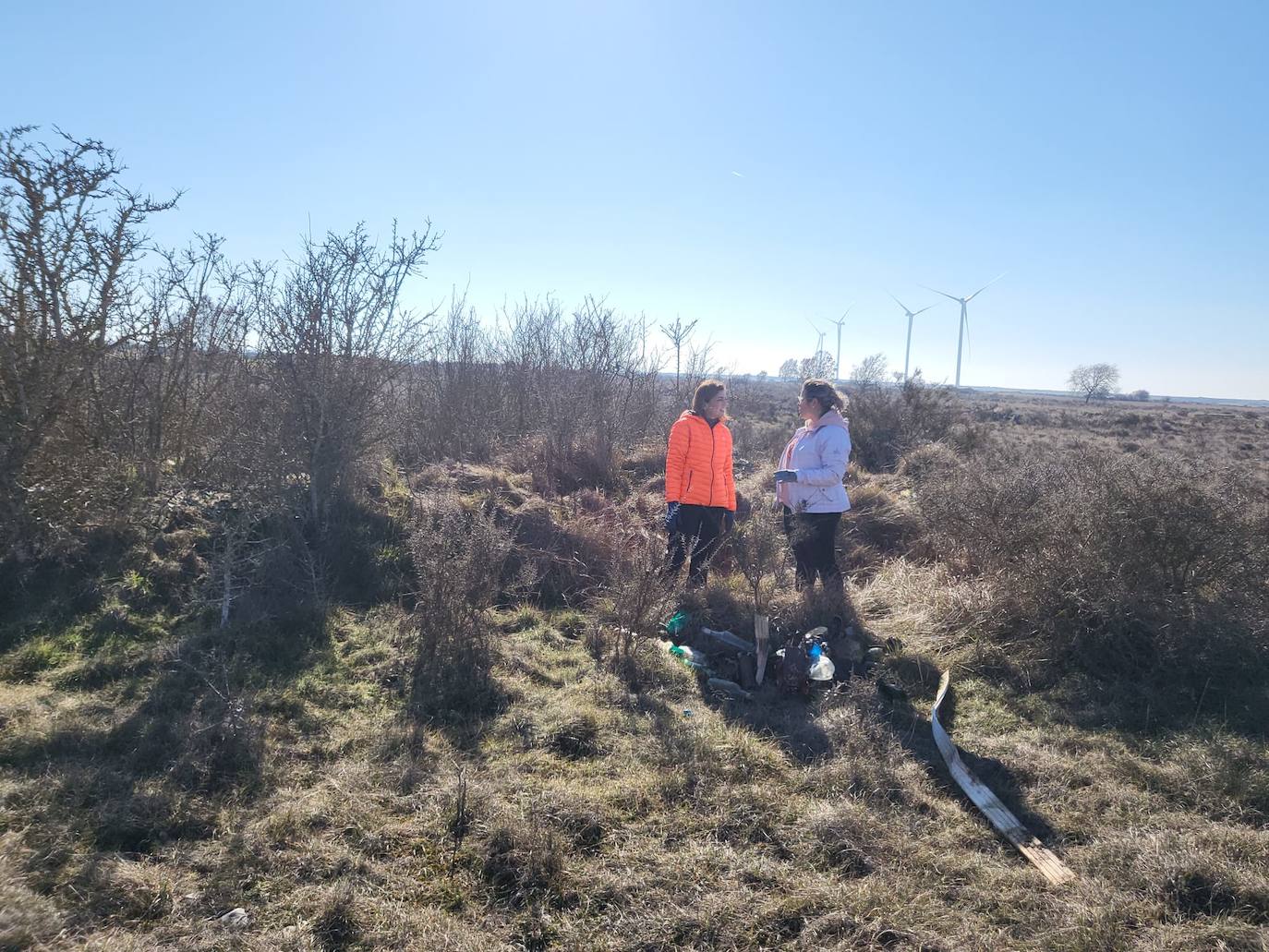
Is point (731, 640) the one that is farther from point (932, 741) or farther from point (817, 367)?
point (817, 367)

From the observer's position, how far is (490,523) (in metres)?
4.91

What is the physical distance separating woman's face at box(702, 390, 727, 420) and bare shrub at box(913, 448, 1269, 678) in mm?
2291

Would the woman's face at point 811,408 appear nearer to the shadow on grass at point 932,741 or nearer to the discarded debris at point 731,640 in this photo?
the discarded debris at point 731,640

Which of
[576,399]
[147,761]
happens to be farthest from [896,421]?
[147,761]

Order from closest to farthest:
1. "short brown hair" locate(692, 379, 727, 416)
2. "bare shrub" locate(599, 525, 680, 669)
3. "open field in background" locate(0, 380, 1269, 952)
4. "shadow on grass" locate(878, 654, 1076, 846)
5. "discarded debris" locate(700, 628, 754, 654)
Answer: "open field in background" locate(0, 380, 1269, 952), "shadow on grass" locate(878, 654, 1076, 846), "bare shrub" locate(599, 525, 680, 669), "discarded debris" locate(700, 628, 754, 654), "short brown hair" locate(692, 379, 727, 416)

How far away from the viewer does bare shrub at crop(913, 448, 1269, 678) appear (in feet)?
13.6

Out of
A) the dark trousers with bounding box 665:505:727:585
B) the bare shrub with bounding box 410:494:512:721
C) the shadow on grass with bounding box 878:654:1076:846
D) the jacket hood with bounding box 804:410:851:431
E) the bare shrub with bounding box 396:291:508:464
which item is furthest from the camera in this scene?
the bare shrub with bounding box 396:291:508:464

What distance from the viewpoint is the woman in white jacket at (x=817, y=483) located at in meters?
5.14

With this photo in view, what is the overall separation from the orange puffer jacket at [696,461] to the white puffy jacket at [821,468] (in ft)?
1.75

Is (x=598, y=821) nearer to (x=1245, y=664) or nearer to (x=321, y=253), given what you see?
(x=1245, y=664)

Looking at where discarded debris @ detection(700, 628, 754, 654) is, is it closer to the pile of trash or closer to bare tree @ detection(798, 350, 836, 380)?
the pile of trash

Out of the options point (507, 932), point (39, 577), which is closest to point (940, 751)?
point (507, 932)

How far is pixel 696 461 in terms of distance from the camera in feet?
17.9

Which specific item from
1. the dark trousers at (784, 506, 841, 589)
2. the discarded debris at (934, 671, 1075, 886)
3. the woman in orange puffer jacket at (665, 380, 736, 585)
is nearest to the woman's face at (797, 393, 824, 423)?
the woman in orange puffer jacket at (665, 380, 736, 585)
